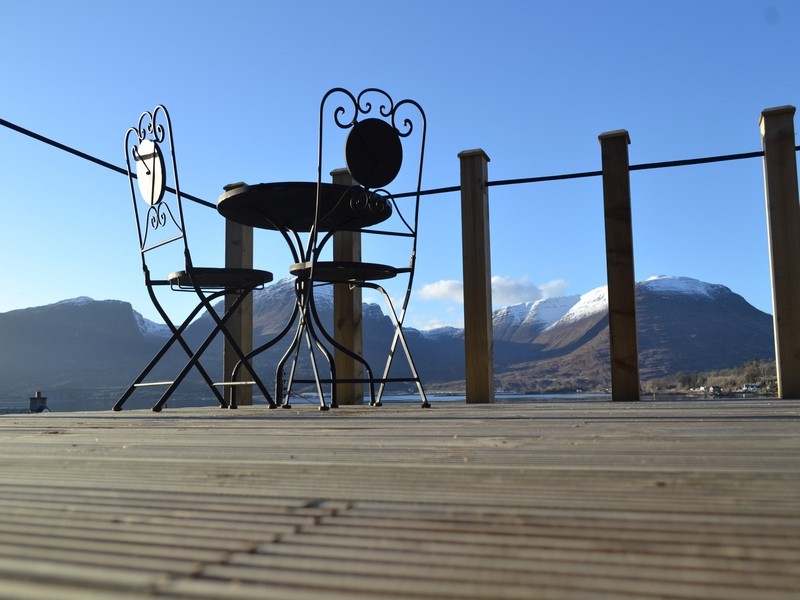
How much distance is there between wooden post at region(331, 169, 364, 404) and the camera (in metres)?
4.09

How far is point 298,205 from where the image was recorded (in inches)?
130

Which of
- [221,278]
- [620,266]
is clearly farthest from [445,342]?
[221,278]

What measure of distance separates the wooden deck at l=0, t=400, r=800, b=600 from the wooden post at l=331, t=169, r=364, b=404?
300 centimetres

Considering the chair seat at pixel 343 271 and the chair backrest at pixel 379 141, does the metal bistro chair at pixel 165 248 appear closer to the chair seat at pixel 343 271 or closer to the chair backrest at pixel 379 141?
the chair seat at pixel 343 271

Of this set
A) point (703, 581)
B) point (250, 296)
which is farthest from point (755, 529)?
point (250, 296)

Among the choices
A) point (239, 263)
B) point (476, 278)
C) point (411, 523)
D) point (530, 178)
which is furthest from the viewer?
point (239, 263)

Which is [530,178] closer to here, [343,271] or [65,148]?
[343,271]

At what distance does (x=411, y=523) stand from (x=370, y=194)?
9.22 ft

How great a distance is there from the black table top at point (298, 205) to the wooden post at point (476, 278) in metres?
0.46

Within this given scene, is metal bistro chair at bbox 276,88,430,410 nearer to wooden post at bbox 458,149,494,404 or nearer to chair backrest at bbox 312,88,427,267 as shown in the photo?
chair backrest at bbox 312,88,427,267

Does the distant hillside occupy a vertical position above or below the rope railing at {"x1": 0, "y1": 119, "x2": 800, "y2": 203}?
above

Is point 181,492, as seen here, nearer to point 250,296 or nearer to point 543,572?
point 543,572

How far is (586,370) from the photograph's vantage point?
9594 centimetres

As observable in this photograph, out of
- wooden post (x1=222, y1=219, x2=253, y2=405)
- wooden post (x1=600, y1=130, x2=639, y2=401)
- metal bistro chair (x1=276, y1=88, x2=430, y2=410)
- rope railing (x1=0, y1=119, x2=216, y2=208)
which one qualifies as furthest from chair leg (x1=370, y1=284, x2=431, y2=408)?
rope railing (x1=0, y1=119, x2=216, y2=208)
